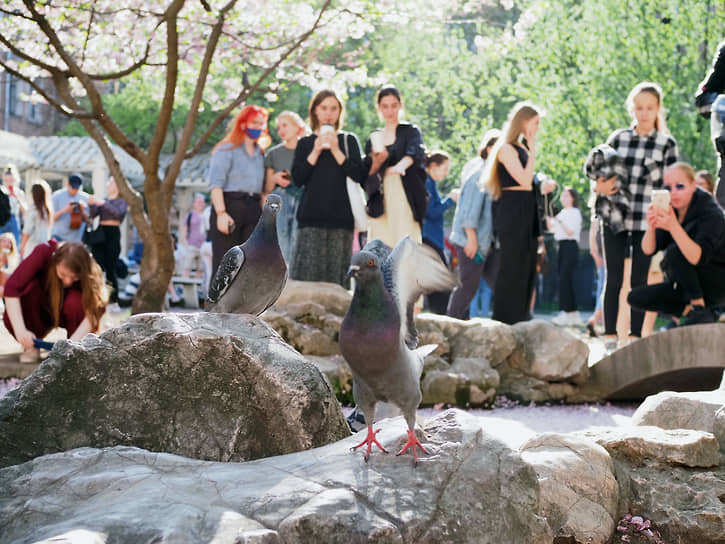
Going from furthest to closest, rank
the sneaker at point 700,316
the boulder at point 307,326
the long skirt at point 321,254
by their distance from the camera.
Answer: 1. the long skirt at point 321,254
2. the boulder at point 307,326
3. the sneaker at point 700,316

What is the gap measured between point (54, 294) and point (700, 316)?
185 inches

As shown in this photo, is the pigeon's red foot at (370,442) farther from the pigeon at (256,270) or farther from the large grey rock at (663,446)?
the large grey rock at (663,446)

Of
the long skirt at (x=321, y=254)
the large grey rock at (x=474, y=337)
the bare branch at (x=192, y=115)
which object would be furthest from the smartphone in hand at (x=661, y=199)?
the bare branch at (x=192, y=115)

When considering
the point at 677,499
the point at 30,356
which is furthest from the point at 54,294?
the point at 677,499

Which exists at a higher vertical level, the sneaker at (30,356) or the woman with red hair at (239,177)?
the woman with red hair at (239,177)

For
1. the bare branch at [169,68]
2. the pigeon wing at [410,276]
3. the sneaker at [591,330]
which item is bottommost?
the sneaker at [591,330]

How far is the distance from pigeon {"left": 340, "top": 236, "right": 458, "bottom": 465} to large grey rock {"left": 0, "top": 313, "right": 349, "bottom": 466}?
557 millimetres

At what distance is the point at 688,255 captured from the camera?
6.35 metres

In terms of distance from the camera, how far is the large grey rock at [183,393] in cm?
345

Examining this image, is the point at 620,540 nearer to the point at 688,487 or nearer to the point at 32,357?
the point at 688,487

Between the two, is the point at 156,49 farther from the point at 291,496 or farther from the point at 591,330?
the point at 291,496

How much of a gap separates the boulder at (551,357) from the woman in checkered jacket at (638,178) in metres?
0.68

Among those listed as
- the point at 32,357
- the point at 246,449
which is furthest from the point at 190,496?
the point at 32,357

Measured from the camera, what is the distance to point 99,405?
3.48m
